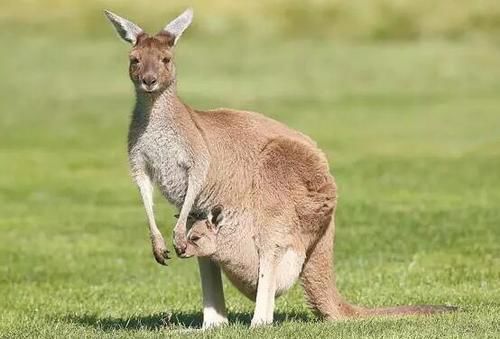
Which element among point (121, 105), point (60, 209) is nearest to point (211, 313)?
point (60, 209)

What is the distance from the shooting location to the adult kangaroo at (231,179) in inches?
331

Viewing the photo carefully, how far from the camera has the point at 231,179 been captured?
8.66m

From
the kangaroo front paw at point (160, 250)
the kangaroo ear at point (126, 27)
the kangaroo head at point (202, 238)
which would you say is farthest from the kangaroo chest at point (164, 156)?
the kangaroo ear at point (126, 27)

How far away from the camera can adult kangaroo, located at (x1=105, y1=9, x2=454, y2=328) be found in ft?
27.6

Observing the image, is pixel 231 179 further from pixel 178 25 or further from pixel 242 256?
pixel 178 25

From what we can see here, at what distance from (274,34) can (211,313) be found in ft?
134

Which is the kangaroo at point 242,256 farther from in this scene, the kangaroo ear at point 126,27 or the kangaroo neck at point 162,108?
the kangaroo ear at point 126,27

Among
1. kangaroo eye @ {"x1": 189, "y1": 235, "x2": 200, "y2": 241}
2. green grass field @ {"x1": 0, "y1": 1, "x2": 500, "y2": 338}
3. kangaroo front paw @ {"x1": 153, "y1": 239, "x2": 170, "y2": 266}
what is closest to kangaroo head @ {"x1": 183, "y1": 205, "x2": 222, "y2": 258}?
kangaroo eye @ {"x1": 189, "y1": 235, "x2": 200, "y2": 241}

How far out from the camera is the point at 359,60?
42281 mm

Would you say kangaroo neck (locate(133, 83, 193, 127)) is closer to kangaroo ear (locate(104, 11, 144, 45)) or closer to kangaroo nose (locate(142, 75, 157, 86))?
kangaroo nose (locate(142, 75, 157, 86))

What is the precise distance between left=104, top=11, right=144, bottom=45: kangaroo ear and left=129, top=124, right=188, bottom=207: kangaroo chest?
0.57 metres

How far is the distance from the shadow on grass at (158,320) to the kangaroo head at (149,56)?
160 cm

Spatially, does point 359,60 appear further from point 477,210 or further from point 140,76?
point 140,76

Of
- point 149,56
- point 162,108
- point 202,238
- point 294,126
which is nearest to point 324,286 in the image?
point 202,238
